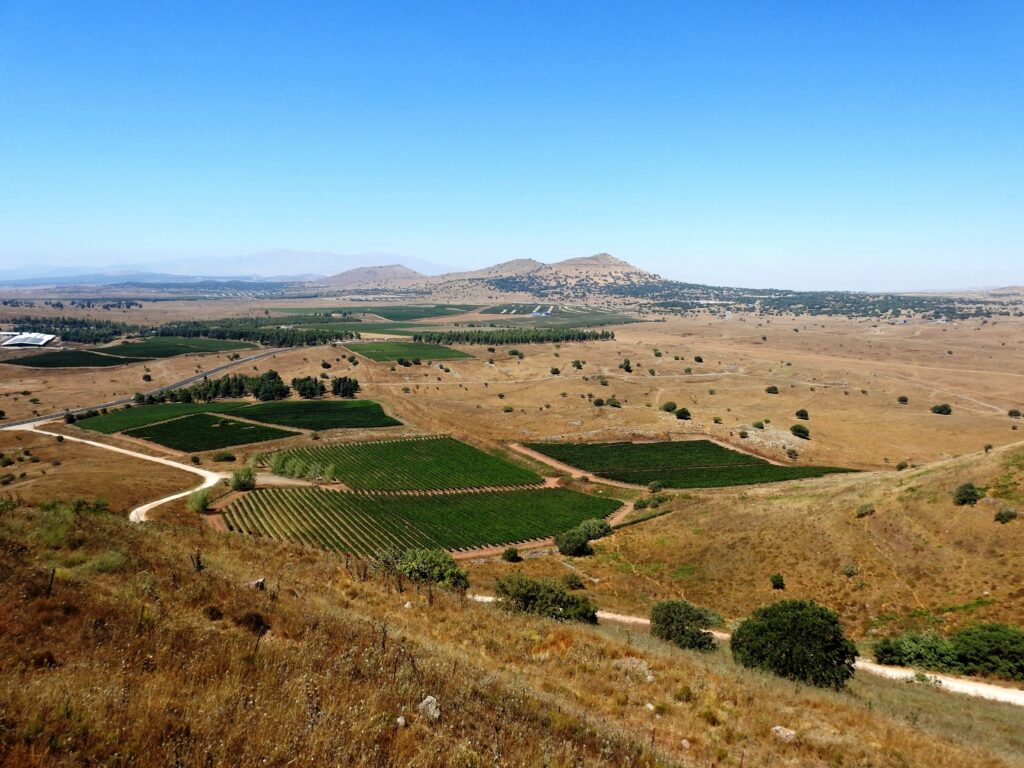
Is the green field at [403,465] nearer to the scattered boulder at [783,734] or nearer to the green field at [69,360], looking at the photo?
the scattered boulder at [783,734]

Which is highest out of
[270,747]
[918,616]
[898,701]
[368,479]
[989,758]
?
[270,747]

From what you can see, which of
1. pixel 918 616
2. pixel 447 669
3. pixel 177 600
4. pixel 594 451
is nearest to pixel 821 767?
pixel 447 669

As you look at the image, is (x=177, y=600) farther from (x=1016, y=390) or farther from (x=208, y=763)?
(x=1016, y=390)

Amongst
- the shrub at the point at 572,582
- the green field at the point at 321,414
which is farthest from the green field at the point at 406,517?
the green field at the point at 321,414

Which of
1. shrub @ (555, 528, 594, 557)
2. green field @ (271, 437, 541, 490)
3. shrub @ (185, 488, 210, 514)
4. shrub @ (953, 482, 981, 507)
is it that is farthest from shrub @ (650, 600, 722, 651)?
shrub @ (185, 488, 210, 514)

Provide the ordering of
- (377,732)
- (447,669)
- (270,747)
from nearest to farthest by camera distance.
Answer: (270,747), (377,732), (447,669)

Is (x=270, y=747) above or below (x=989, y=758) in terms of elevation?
above

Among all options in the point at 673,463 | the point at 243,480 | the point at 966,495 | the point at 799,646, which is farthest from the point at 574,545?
the point at 243,480

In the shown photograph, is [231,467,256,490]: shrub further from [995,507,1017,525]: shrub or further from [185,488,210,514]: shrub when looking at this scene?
[995,507,1017,525]: shrub
